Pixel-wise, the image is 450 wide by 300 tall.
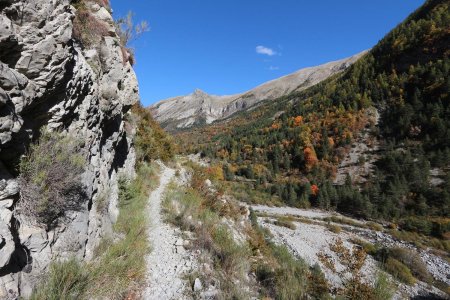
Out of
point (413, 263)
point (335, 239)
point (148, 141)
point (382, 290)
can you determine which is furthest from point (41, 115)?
point (335, 239)

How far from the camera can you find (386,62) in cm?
11188

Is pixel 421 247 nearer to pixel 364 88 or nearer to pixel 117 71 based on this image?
pixel 117 71

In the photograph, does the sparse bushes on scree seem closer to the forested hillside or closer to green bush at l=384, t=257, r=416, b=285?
green bush at l=384, t=257, r=416, b=285

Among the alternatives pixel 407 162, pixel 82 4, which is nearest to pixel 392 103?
pixel 407 162

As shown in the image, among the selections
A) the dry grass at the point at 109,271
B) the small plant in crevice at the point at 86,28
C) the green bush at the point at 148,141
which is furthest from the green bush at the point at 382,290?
the green bush at the point at 148,141

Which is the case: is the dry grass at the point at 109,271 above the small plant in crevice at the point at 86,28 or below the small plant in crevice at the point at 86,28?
below

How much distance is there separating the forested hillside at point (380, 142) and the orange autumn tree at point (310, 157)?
0.94 feet

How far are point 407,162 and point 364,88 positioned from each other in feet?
182

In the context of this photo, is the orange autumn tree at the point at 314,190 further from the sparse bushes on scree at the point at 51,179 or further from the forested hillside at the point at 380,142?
the sparse bushes on scree at the point at 51,179

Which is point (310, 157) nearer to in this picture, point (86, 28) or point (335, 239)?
point (335, 239)

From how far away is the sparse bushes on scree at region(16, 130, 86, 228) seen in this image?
439 centimetres

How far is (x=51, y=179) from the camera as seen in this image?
16.2ft

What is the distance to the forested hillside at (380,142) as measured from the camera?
49.0 meters

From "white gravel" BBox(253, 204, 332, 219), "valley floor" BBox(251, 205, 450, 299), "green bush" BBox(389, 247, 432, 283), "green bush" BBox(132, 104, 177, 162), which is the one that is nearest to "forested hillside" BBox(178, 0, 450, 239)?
"white gravel" BBox(253, 204, 332, 219)
